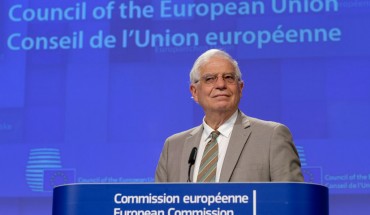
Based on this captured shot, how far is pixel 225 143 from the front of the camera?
8.43 ft

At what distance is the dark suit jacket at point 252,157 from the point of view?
2400 mm

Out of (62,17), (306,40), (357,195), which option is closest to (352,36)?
(306,40)

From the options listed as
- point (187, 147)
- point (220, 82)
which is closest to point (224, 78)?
point (220, 82)

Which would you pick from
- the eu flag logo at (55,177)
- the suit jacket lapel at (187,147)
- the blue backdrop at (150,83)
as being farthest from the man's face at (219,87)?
the eu flag logo at (55,177)

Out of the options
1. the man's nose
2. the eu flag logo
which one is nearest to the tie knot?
the man's nose

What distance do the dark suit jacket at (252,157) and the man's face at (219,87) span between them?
0.32 feet

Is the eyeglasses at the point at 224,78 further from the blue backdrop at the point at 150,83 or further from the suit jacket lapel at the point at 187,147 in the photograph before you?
the blue backdrop at the point at 150,83

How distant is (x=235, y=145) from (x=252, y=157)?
0.30 feet

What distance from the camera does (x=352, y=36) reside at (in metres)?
4.50

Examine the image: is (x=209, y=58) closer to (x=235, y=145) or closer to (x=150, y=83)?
(x=235, y=145)

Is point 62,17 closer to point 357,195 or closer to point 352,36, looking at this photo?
point 352,36

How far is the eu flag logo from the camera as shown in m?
4.49

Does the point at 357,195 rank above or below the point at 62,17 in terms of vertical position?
below

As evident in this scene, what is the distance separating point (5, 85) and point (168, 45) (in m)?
1.27
